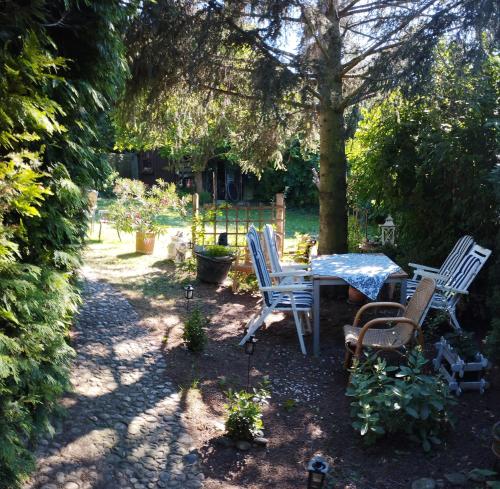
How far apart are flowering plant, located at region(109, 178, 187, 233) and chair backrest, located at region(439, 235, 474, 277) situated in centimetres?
521

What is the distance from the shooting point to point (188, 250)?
28.9 feet

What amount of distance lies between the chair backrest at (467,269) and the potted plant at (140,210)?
18.3ft

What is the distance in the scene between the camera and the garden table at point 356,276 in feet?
16.3

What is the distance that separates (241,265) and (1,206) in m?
5.52

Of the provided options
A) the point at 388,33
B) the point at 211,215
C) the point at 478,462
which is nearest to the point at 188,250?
the point at 211,215

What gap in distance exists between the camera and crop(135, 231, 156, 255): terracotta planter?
9.38 meters

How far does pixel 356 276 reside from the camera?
503 cm

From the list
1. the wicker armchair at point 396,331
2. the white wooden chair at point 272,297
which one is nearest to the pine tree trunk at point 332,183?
the white wooden chair at point 272,297

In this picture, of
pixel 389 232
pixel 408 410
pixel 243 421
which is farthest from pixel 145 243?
pixel 408 410

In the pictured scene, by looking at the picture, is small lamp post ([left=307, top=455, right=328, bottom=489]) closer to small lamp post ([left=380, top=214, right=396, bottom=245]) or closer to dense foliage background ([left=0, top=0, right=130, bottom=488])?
dense foliage background ([left=0, top=0, right=130, bottom=488])

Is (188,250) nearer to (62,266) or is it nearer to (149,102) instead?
(149,102)

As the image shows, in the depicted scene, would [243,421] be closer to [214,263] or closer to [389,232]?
[214,263]

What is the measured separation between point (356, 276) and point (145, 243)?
528 cm

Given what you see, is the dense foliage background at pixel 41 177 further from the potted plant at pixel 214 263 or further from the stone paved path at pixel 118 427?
the potted plant at pixel 214 263
